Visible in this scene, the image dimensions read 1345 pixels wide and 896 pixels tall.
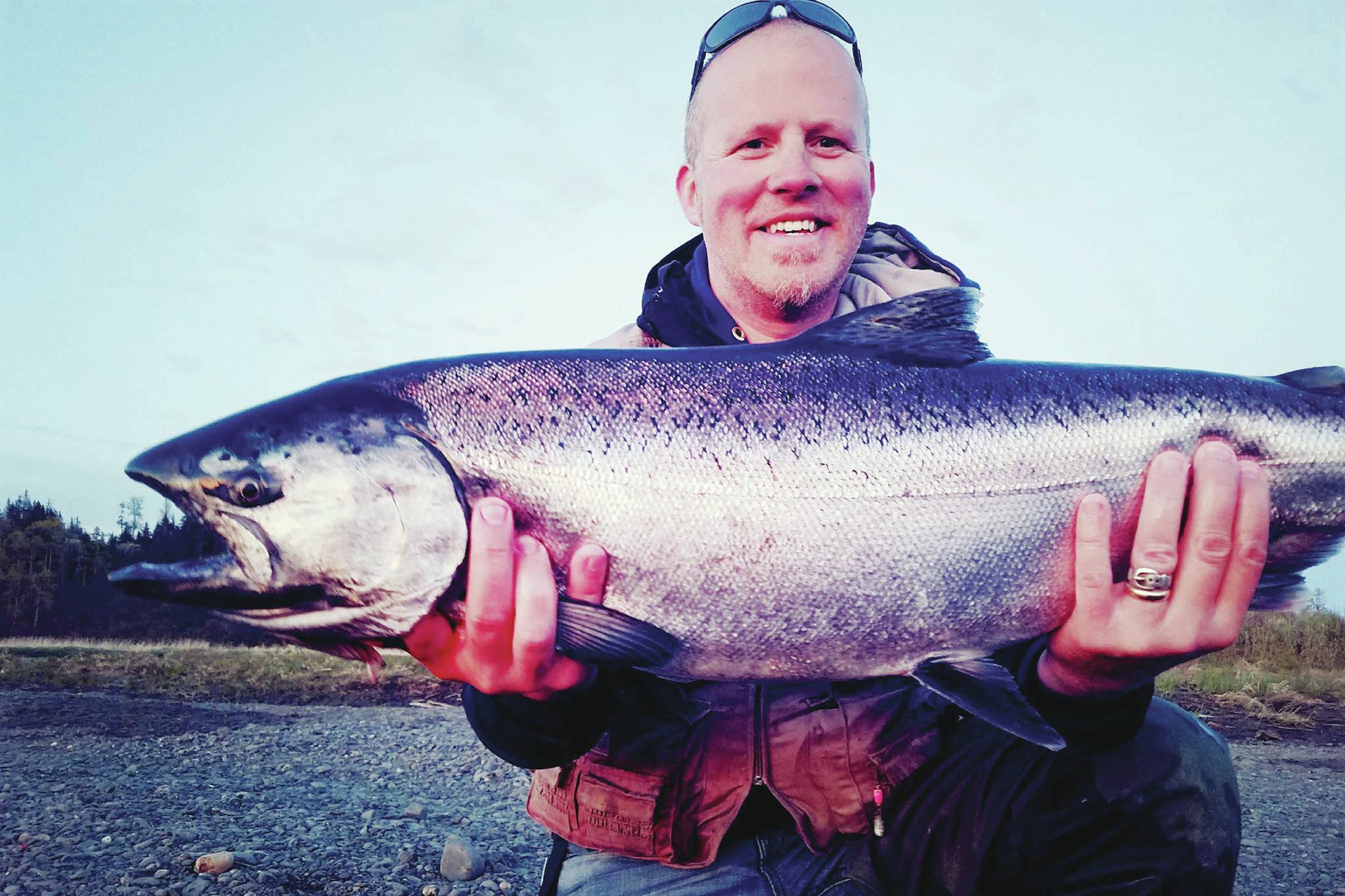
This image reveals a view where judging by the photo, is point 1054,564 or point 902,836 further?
point 902,836

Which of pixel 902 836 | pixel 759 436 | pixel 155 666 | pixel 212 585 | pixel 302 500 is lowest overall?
pixel 155 666

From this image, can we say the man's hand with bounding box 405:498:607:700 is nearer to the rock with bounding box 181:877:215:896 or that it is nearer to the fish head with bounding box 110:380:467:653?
the fish head with bounding box 110:380:467:653

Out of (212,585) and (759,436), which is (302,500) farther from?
(759,436)

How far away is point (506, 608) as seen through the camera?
6.63 feet

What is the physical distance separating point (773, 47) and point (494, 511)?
8.67 ft

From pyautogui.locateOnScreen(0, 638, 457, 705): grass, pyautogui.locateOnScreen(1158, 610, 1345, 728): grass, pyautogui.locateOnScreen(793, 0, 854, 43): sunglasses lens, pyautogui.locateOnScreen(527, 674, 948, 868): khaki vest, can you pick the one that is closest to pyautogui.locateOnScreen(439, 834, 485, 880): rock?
pyautogui.locateOnScreen(527, 674, 948, 868): khaki vest

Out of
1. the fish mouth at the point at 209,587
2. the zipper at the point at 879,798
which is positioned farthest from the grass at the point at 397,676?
the fish mouth at the point at 209,587

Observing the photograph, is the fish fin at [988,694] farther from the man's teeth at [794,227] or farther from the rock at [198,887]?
the rock at [198,887]

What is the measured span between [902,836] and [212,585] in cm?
222

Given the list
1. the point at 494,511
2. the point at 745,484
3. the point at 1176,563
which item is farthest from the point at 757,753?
the point at 1176,563

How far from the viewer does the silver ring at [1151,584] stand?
2.18m

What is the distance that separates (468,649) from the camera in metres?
2.16

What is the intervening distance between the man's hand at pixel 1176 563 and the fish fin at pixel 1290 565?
0.17 meters

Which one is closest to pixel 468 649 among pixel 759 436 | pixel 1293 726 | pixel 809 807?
pixel 759 436
